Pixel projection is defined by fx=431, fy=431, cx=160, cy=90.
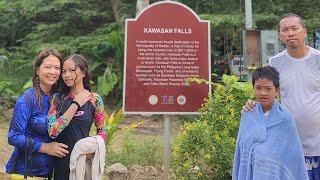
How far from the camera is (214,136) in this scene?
4.23 metres

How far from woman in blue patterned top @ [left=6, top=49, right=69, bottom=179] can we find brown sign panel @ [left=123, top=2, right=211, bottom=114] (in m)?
1.86

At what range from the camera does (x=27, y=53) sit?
44.5ft

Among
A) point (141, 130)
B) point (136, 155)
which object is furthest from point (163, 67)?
point (141, 130)

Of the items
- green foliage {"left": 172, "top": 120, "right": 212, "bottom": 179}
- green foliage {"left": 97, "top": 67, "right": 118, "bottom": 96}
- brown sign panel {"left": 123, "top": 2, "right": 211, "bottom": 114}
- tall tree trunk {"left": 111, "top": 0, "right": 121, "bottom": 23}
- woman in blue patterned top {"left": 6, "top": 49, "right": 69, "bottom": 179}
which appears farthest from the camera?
tall tree trunk {"left": 111, "top": 0, "right": 121, "bottom": 23}

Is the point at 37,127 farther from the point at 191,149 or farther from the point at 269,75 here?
the point at 191,149

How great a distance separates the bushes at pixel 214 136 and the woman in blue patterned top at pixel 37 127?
1.68m

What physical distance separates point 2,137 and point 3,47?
857 centimetres

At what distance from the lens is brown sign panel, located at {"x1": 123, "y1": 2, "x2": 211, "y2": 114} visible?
4.69 meters

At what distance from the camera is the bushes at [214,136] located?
4191 millimetres

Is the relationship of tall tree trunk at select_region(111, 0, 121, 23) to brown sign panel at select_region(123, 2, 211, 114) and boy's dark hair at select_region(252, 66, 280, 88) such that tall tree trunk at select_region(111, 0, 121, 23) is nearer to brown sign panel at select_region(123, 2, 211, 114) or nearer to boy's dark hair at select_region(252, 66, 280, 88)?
brown sign panel at select_region(123, 2, 211, 114)

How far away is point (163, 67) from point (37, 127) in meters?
2.18

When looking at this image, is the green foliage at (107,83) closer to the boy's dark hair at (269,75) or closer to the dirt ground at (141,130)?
the dirt ground at (141,130)

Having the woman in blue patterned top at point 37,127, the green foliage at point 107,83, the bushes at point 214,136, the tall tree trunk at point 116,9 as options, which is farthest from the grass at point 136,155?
the tall tree trunk at point 116,9

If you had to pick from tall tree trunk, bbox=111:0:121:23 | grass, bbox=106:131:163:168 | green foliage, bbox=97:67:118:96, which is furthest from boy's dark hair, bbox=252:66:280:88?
tall tree trunk, bbox=111:0:121:23
